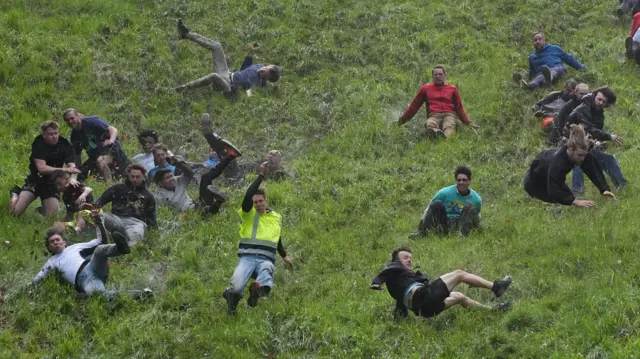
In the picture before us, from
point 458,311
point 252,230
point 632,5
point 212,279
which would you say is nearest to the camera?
point 458,311

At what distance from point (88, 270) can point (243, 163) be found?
5490 mm

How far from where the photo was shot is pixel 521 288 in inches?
445

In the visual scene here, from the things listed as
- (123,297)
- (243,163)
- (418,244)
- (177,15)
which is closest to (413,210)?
(418,244)

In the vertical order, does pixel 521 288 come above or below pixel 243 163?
above

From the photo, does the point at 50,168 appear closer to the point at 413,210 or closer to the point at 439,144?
the point at 413,210

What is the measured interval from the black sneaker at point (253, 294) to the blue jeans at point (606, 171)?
5.67 metres

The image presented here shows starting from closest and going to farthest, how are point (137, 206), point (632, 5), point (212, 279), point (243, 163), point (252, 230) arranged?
point (252, 230) < point (212, 279) < point (137, 206) < point (243, 163) < point (632, 5)

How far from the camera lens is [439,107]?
17.6m

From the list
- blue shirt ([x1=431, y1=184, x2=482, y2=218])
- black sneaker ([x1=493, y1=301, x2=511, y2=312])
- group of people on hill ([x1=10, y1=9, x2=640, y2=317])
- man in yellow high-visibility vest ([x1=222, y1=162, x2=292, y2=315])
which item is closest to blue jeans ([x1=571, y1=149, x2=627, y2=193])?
group of people on hill ([x1=10, y1=9, x2=640, y2=317])

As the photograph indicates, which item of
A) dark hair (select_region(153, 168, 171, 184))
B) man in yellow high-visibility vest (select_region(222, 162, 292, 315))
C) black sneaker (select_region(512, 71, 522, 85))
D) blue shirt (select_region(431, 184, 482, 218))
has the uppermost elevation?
black sneaker (select_region(512, 71, 522, 85))

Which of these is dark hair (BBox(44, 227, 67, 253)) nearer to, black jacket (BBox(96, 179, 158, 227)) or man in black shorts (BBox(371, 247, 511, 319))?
black jacket (BBox(96, 179, 158, 227))

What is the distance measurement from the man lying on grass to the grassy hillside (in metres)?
0.22

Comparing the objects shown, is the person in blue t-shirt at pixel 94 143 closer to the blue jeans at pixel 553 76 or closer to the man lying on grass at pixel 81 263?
the man lying on grass at pixel 81 263

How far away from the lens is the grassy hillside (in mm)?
10914
